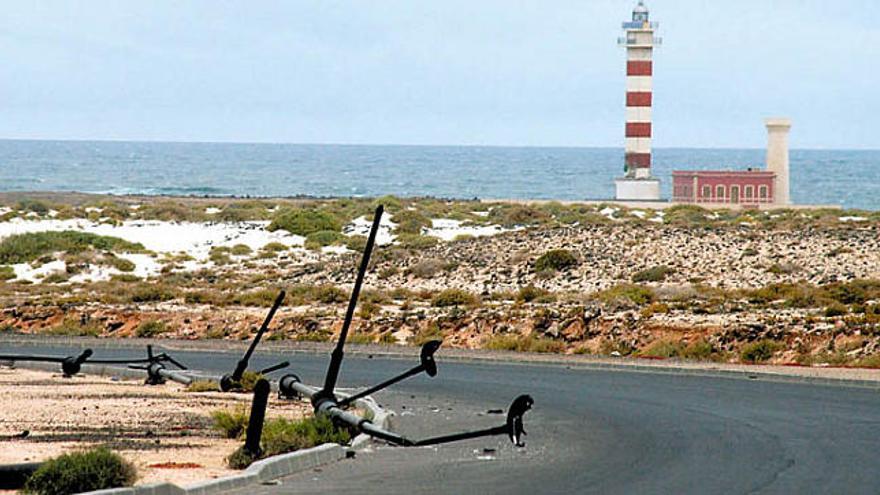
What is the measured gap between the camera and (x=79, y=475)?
45.6ft

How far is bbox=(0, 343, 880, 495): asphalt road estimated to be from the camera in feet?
50.5

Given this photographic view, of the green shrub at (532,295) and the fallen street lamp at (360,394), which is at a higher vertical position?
the green shrub at (532,295)

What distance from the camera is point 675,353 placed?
3250 centimetres

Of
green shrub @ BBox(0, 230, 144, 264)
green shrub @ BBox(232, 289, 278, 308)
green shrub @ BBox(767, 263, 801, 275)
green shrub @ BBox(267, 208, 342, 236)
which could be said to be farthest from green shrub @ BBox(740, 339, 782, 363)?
green shrub @ BBox(267, 208, 342, 236)

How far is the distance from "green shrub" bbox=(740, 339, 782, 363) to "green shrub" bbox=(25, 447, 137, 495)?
19.5 m

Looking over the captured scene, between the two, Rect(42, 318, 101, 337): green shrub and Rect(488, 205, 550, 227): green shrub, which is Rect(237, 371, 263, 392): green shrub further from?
Rect(488, 205, 550, 227): green shrub

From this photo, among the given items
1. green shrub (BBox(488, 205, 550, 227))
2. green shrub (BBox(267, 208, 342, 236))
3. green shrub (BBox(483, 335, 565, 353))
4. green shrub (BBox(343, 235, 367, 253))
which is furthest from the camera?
green shrub (BBox(488, 205, 550, 227))

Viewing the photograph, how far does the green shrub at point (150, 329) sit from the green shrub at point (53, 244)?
19.8m

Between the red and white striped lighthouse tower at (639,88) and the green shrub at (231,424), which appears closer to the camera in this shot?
the green shrub at (231,424)

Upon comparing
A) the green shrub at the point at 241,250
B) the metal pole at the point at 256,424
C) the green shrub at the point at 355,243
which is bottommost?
the metal pole at the point at 256,424

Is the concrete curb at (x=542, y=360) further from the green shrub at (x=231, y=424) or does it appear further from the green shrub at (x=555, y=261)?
the green shrub at (x=555, y=261)

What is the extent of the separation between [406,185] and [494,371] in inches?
5808

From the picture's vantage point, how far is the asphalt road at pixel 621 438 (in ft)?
50.5

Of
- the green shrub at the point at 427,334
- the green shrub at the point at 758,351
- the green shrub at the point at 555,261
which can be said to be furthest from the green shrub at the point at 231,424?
the green shrub at the point at 555,261
